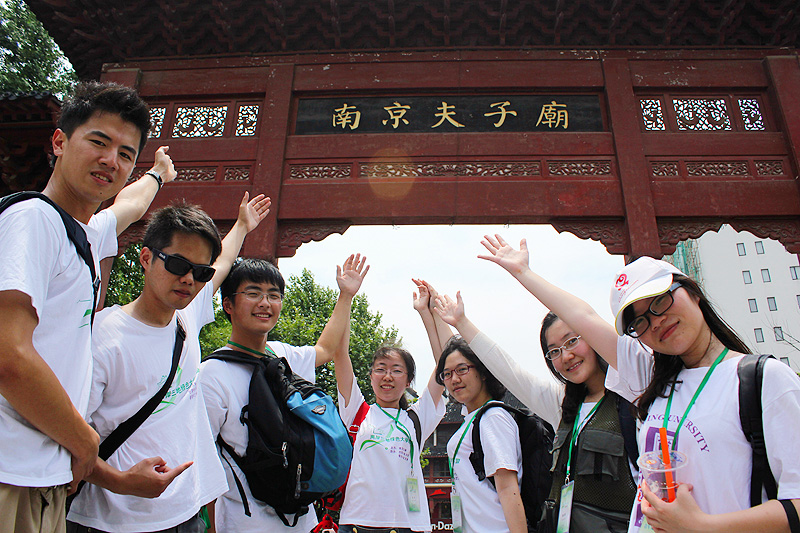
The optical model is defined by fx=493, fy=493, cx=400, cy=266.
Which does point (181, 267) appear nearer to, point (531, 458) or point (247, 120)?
point (531, 458)

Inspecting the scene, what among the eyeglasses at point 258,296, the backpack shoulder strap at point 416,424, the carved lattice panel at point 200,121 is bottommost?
the backpack shoulder strap at point 416,424

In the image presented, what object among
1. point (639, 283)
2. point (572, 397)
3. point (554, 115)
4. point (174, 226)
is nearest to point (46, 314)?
point (174, 226)

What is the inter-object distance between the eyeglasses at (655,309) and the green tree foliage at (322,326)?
11.8m

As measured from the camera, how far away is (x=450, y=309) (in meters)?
2.87

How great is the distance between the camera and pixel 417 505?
268cm

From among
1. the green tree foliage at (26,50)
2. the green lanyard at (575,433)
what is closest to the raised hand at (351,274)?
the green lanyard at (575,433)

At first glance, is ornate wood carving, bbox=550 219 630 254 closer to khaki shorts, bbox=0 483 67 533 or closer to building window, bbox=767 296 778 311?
khaki shorts, bbox=0 483 67 533

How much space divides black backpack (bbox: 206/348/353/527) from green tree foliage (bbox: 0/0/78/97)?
29.8 feet

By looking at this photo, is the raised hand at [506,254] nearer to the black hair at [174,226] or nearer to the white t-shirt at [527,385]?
the white t-shirt at [527,385]

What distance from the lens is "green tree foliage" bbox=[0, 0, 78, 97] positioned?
866cm

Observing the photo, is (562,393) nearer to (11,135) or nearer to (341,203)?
(341,203)

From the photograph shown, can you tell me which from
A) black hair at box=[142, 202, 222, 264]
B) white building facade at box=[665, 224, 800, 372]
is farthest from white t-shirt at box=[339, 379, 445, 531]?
white building facade at box=[665, 224, 800, 372]

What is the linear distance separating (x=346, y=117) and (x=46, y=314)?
4445 mm

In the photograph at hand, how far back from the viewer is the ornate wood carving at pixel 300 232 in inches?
191
